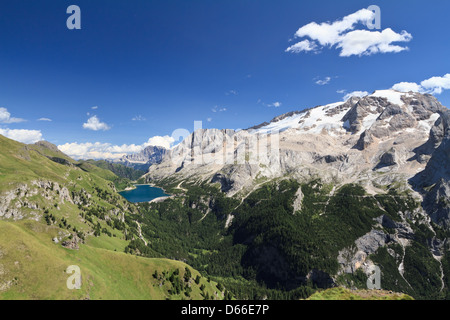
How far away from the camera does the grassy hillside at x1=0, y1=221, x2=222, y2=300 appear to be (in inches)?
2559

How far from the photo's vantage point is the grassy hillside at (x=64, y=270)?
213 ft

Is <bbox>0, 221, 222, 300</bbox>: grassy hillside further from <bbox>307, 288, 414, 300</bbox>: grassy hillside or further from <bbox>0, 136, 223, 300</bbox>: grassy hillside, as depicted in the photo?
<bbox>307, 288, 414, 300</bbox>: grassy hillside

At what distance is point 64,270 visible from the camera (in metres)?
72.8

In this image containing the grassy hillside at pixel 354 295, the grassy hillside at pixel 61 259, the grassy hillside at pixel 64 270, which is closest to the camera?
the grassy hillside at pixel 354 295

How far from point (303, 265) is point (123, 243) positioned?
457 ft

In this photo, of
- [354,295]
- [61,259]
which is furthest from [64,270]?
[354,295]

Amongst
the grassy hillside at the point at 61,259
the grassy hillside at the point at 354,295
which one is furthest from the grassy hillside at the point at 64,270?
the grassy hillside at the point at 354,295

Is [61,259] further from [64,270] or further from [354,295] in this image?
[354,295]

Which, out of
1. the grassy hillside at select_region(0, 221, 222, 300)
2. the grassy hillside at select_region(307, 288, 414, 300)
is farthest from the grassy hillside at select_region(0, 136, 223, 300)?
the grassy hillside at select_region(307, 288, 414, 300)

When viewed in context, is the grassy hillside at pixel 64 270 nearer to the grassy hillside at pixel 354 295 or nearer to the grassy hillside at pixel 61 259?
the grassy hillside at pixel 61 259

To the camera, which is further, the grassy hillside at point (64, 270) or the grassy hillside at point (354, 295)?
the grassy hillside at point (64, 270)

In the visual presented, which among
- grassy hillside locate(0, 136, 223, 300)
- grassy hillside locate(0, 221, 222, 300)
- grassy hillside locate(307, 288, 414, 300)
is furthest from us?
grassy hillside locate(0, 136, 223, 300)

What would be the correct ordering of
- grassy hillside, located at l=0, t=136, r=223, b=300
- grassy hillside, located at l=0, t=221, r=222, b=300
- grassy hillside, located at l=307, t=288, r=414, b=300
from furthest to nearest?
grassy hillside, located at l=0, t=136, r=223, b=300
grassy hillside, located at l=0, t=221, r=222, b=300
grassy hillside, located at l=307, t=288, r=414, b=300

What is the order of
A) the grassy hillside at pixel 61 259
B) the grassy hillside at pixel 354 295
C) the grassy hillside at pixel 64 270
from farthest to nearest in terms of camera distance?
the grassy hillside at pixel 61 259, the grassy hillside at pixel 64 270, the grassy hillside at pixel 354 295
